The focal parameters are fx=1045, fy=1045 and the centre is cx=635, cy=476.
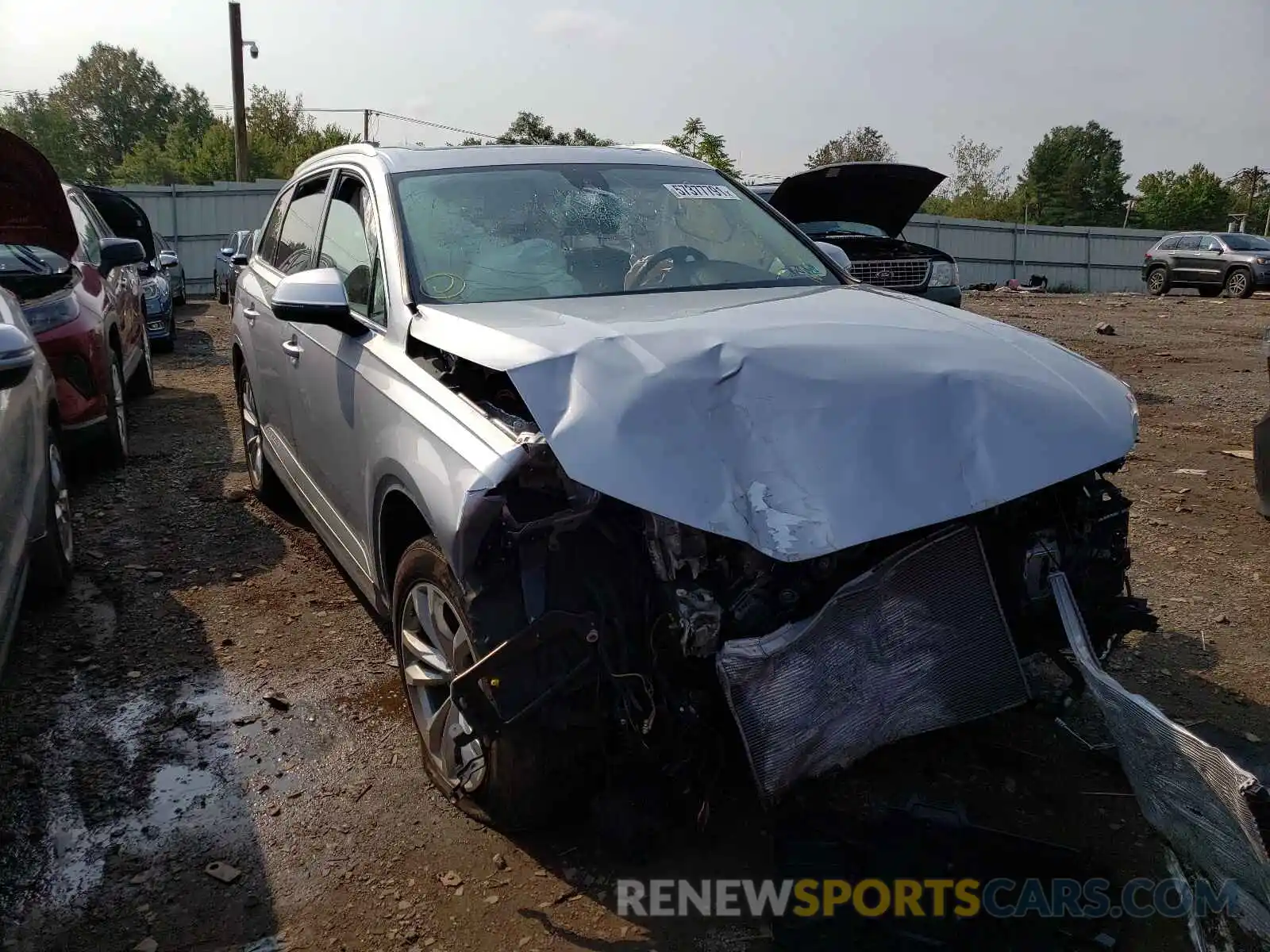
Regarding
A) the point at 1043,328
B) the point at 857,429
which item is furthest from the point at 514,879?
the point at 1043,328

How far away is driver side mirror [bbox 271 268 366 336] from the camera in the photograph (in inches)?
135

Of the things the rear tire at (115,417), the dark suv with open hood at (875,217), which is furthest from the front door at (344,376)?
the dark suv with open hood at (875,217)

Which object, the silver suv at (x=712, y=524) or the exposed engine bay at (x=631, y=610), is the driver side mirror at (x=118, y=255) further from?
the exposed engine bay at (x=631, y=610)

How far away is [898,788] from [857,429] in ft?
3.88

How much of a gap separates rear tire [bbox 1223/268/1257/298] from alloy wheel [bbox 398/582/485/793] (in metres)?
23.9

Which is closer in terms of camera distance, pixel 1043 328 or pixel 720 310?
pixel 720 310

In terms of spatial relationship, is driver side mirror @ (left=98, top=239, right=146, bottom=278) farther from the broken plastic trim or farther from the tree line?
the tree line

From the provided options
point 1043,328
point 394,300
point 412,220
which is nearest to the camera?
point 394,300

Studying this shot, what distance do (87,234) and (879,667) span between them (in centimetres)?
724

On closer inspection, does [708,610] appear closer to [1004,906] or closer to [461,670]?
[461,670]

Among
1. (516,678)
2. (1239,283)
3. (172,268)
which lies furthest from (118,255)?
(1239,283)

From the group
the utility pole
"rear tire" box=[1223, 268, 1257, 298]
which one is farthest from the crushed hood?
the utility pole

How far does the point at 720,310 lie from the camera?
3174mm

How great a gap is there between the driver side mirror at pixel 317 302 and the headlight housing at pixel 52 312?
312cm
